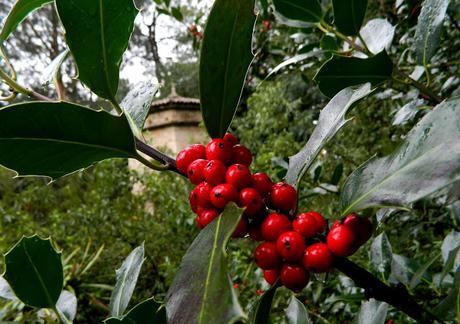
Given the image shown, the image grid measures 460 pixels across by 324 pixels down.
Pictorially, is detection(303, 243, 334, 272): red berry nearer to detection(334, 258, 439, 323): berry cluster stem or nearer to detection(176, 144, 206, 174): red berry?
detection(334, 258, 439, 323): berry cluster stem

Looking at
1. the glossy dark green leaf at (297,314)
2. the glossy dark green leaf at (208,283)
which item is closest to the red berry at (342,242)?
the glossy dark green leaf at (208,283)

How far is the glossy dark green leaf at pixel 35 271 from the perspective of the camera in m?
0.56

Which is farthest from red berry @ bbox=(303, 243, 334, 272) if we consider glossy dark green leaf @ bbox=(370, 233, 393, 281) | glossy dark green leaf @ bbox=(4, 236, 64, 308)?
glossy dark green leaf @ bbox=(370, 233, 393, 281)

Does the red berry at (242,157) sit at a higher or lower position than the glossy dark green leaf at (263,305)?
higher

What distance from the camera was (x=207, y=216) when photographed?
44 centimetres

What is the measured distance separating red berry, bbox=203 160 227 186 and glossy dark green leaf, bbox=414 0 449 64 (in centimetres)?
58

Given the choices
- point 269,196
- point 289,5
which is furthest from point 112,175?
point 269,196

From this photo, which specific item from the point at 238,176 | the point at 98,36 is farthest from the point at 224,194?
the point at 98,36

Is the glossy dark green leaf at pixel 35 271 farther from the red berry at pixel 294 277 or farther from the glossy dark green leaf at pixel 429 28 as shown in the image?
the glossy dark green leaf at pixel 429 28

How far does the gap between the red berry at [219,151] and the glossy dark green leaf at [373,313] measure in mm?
352

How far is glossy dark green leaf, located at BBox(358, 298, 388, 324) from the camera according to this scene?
0.59 m

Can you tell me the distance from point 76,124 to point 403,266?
801 millimetres

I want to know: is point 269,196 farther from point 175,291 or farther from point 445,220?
point 445,220

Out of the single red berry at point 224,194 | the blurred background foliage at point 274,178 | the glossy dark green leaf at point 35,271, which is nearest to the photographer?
the single red berry at point 224,194
